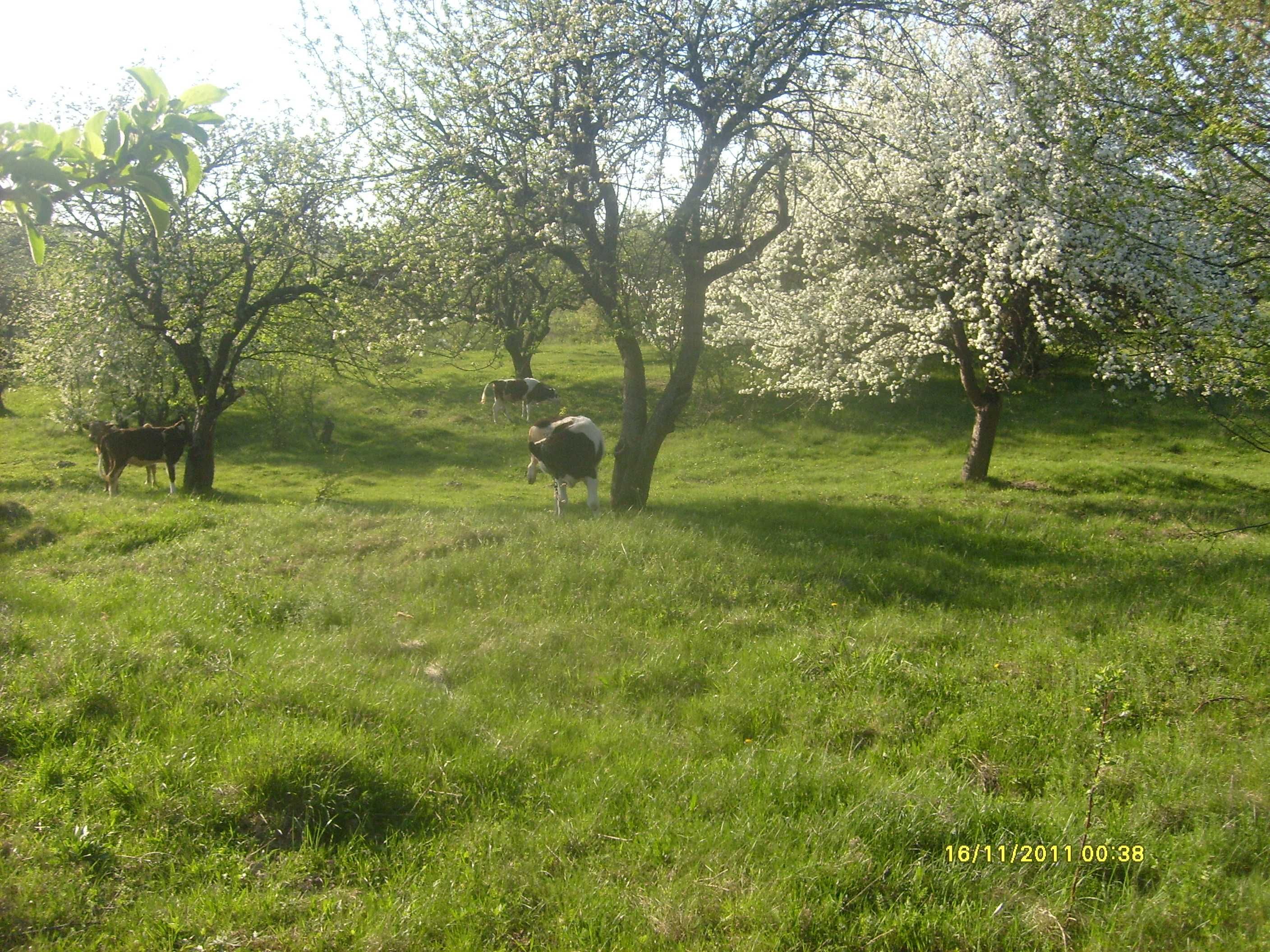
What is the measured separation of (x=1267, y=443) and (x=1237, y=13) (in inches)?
184

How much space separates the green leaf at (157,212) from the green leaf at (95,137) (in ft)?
0.57

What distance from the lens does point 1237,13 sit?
30.1 feet

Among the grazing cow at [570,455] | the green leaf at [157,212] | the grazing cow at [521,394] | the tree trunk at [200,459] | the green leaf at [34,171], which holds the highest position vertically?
the green leaf at [34,171]

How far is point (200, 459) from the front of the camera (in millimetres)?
19859

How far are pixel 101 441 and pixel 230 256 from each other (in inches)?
234

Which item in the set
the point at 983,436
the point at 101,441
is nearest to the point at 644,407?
the point at 983,436

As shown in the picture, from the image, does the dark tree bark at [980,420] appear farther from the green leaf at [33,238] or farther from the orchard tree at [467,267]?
the green leaf at [33,238]

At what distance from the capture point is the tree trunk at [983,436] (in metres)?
20.5

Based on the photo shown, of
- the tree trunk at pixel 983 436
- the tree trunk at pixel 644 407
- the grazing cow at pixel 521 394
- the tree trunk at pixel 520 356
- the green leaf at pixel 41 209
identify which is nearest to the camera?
the green leaf at pixel 41 209

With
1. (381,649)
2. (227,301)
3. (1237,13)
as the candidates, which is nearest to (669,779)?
(381,649)

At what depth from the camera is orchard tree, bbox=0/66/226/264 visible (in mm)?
2662

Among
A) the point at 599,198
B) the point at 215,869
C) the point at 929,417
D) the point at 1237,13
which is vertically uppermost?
the point at 1237,13

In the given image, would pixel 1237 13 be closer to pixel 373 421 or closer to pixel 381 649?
pixel 381 649
